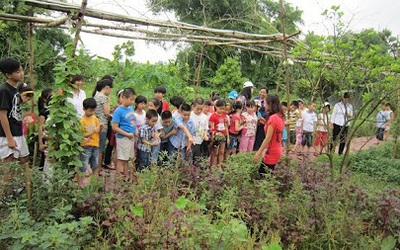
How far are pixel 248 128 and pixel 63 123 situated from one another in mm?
4091

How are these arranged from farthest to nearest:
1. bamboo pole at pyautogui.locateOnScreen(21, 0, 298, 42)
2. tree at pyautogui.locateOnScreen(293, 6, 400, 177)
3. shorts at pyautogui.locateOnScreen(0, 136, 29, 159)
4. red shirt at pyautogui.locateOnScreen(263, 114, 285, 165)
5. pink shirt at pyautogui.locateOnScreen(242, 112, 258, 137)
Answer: pink shirt at pyautogui.locateOnScreen(242, 112, 258, 137) < red shirt at pyautogui.locateOnScreen(263, 114, 285, 165) < tree at pyautogui.locateOnScreen(293, 6, 400, 177) < bamboo pole at pyautogui.locateOnScreen(21, 0, 298, 42) < shorts at pyautogui.locateOnScreen(0, 136, 29, 159)

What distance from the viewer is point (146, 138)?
18.3ft

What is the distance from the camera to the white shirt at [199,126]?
6238 mm

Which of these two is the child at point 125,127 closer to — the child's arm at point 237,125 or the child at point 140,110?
the child at point 140,110

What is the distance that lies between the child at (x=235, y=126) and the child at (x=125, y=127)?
2.09 m

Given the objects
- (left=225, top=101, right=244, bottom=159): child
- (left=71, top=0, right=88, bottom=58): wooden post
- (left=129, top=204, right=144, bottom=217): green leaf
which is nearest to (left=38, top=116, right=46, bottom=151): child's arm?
(left=71, top=0, right=88, bottom=58): wooden post

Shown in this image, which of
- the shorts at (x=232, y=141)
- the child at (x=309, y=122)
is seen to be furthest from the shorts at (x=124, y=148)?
the child at (x=309, y=122)

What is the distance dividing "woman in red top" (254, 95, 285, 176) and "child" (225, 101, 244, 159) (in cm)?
184

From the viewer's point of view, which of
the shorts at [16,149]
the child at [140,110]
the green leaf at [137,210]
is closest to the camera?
the green leaf at [137,210]

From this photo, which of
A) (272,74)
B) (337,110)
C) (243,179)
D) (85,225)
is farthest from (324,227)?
(272,74)

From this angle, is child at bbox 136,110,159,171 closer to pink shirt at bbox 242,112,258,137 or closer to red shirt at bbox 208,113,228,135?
red shirt at bbox 208,113,228,135

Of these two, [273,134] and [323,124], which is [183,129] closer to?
[273,134]

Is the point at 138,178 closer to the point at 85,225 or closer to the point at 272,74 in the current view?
the point at 85,225

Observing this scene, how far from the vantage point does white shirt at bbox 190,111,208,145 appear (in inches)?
246
